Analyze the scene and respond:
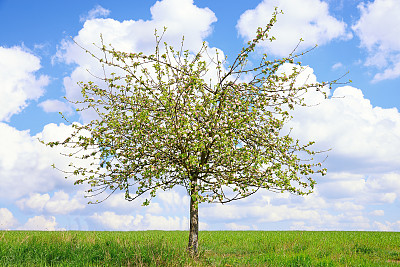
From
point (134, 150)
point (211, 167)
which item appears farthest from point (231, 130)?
point (134, 150)

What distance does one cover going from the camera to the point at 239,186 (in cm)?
1228

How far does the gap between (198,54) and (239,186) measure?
516cm

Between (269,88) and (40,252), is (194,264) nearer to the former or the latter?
(40,252)

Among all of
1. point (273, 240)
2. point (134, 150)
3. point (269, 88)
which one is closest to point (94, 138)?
point (134, 150)

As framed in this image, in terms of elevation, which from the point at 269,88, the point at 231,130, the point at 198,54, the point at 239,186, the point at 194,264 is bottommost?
the point at 194,264

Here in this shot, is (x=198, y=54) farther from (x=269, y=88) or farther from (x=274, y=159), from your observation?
(x=274, y=159)

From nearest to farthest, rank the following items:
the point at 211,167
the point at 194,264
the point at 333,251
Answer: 1. the point at 194,264
2. the point at 211,167
3. the point at 333,251

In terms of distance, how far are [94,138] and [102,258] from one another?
429cm

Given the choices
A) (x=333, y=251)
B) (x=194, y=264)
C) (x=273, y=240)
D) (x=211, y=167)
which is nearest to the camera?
(x=194, y=264)

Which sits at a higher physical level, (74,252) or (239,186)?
(239,186)

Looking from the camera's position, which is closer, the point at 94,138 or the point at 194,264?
the point at 194,264

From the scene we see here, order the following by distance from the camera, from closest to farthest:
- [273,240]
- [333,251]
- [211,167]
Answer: [211,167]
[333,251]
[273,240]

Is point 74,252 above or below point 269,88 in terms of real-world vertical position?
below

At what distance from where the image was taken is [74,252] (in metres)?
12.9
